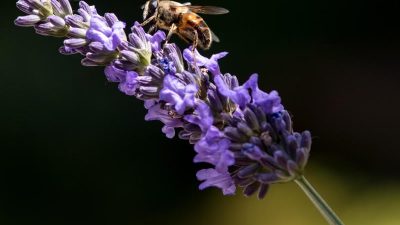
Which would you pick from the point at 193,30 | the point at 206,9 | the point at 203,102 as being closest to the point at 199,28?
the point at 193,30

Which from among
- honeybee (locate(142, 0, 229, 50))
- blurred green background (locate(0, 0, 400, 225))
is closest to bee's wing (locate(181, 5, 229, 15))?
honeybee (locate(142, 0, 229, 50))

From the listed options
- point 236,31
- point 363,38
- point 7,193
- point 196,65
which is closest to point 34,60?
point 7,193

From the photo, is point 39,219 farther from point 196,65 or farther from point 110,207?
point 196,65

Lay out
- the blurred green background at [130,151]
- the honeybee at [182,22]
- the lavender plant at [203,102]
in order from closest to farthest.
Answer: the lavender plant at [203,102] → the honeybee at [182,22] → the blurred green background at [130,151]

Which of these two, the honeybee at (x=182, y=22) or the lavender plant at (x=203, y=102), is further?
the honeybee at (x=182, y=22)

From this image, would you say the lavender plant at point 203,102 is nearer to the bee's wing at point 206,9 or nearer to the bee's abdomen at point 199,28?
the bee's abdomen at point 199,28

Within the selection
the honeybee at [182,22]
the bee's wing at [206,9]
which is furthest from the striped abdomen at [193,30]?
the bee's wing at [206,9]

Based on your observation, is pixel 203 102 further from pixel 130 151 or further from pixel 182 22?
pixel 130 151
